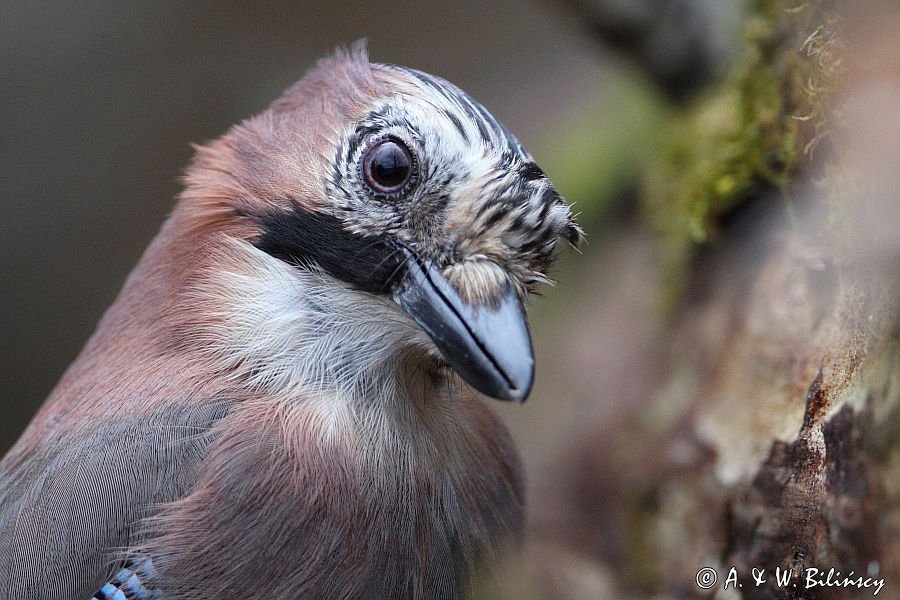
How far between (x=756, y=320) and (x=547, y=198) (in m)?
0.94

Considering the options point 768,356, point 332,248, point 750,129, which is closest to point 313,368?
point 332,248

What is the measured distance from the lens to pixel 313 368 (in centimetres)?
229

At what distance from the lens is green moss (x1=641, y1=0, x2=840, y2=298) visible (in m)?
1.98

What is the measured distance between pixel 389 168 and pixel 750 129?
1.40m

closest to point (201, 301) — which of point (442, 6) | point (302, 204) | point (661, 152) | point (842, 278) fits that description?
point (302, 204)

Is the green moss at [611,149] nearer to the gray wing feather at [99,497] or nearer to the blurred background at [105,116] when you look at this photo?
the blurred background at [105,116]

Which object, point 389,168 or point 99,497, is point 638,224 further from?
point 99,497

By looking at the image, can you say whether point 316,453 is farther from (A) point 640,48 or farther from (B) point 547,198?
(A) point 640,48

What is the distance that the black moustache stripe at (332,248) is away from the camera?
2123 millimetres

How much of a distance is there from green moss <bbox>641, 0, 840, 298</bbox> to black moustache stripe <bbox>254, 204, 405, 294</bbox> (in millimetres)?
993

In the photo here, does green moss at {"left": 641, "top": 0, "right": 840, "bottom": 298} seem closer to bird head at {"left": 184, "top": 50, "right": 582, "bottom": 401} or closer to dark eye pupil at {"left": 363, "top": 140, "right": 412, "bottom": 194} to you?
bird head at {"left": 184, "top": 50, "right": 582, "bottom": 401}

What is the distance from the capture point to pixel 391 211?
2117 millimetres

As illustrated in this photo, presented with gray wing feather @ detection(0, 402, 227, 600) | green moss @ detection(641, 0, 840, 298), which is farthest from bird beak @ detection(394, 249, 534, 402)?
green moss @ detection(641, 0, 840, 298)

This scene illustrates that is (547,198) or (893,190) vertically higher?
(893,190)
